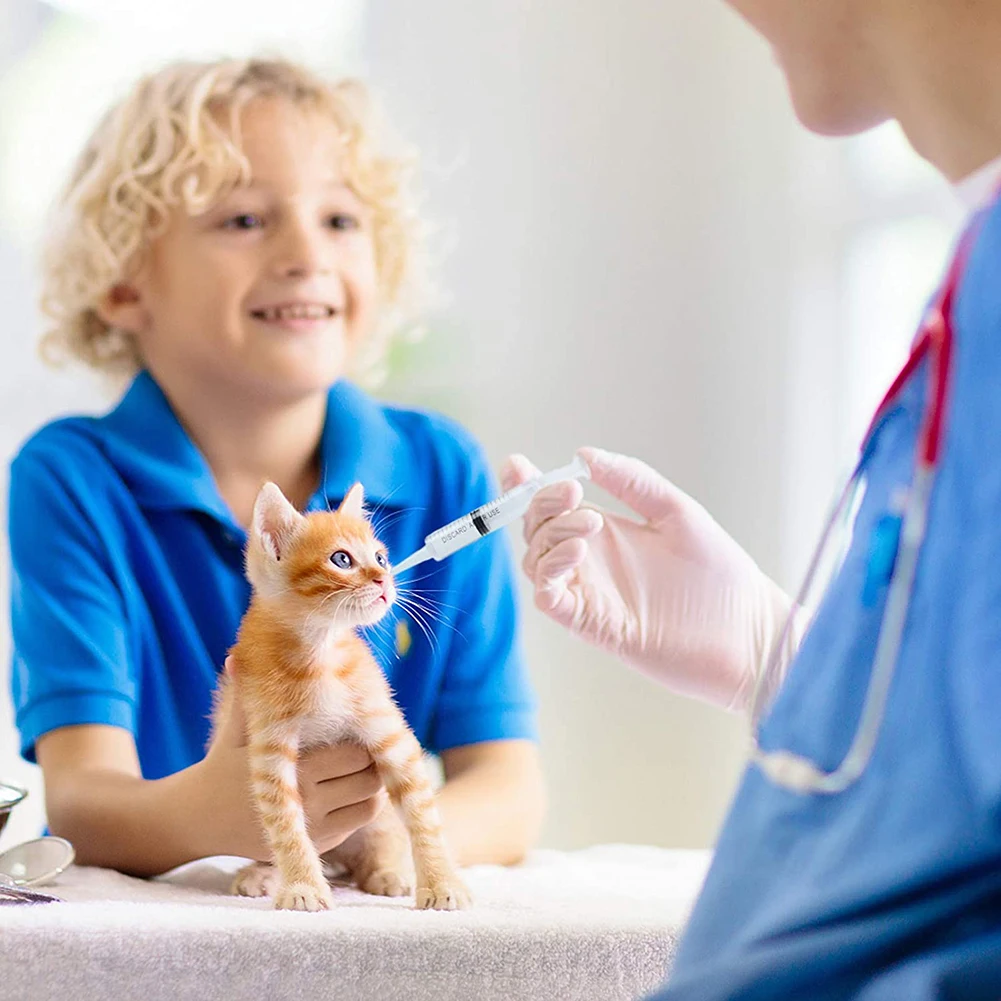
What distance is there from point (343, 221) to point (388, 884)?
722 mm

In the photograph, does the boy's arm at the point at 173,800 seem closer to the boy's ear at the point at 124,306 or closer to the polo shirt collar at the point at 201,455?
the polo shirt collar at the point at 201,455

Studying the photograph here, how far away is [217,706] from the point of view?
930mm

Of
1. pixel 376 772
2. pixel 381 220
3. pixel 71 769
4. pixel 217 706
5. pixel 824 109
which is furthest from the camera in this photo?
pixel 381 220

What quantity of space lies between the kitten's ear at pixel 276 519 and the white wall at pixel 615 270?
59.5 inches

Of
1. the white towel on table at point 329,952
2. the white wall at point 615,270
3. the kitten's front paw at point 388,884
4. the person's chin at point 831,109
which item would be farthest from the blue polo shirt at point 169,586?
the white wall at point 615,270

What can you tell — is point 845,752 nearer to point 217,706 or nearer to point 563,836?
point 217,706

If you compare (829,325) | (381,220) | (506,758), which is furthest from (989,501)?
(829,325)

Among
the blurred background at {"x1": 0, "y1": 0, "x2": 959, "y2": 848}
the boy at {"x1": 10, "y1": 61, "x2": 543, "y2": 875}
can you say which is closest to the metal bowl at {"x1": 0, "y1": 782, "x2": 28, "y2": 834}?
the boy at {"x1": 10, "y1": 61, "x2": 543, "y2": 875}

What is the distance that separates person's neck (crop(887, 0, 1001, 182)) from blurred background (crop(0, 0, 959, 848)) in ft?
5.06

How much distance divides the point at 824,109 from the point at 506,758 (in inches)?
28.6

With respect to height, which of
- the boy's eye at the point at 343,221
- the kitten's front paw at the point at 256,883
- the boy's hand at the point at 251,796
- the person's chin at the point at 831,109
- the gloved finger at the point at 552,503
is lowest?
the kitten's front paw at the point at 256,883

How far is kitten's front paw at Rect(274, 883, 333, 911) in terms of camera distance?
725 mm

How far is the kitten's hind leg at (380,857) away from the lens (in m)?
0.85

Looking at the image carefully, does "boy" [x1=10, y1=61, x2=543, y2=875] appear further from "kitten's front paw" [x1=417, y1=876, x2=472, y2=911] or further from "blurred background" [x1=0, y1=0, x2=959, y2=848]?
"blurred background" [x1=0, y1=0, x2=959, y2=848]
